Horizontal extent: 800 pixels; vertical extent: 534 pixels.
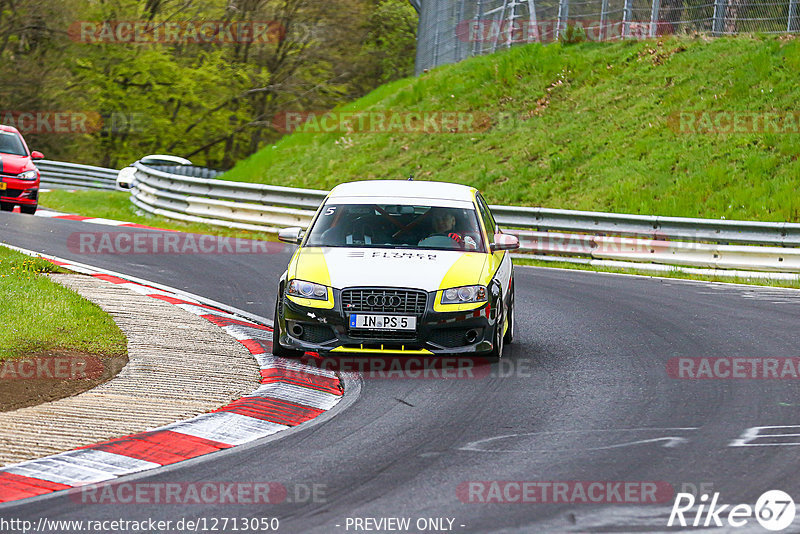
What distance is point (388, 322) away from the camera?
9281 mm

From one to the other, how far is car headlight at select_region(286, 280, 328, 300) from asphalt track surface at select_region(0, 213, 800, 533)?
977 millimetres

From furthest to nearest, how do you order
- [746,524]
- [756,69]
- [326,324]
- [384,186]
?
1. [756,69]
2. [384,186]
3. [326,324]
4. [746,524]

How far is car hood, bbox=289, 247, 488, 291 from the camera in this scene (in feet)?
30.9

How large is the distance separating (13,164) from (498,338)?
15.4 m

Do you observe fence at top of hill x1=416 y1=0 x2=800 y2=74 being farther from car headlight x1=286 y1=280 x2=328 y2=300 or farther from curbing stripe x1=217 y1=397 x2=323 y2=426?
curbing stripe x1=217 y1=397 x2=323 y2=426

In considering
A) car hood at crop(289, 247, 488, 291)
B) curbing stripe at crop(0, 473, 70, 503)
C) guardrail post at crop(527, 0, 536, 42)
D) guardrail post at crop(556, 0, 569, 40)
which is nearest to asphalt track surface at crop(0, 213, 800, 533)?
curbing stripe at crop(0, 473, 70, 503)

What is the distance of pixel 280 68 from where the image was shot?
1937 inches

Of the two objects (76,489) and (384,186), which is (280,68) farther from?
(76,489)

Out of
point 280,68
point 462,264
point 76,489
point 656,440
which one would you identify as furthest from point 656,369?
point 280,68

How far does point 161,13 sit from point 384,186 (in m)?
39.3

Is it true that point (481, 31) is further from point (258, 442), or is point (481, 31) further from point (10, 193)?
point (258, 442)

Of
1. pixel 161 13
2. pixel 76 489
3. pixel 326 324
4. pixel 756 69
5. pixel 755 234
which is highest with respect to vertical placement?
pixel 161 13

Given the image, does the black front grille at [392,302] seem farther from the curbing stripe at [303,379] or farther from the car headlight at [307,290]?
the curbing stripe at [303,379]

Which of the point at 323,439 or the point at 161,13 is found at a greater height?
the point at 161,13
